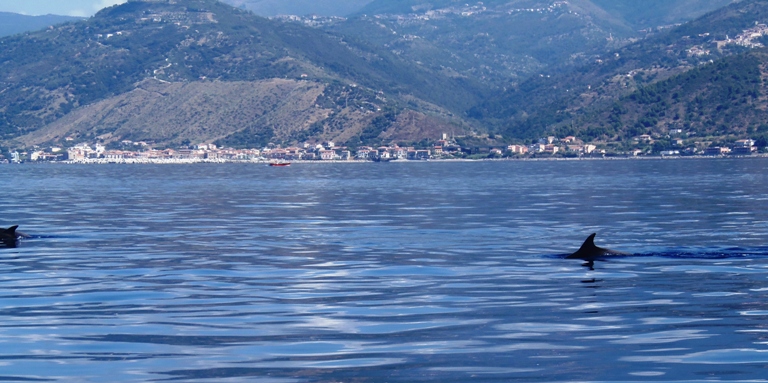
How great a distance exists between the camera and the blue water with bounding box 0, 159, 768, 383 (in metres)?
18.0

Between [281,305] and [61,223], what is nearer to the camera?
[281,305]

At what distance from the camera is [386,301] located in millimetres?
24609

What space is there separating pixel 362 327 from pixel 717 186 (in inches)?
2645

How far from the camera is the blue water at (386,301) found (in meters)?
18.0

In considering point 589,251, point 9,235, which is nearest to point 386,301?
point 589,251

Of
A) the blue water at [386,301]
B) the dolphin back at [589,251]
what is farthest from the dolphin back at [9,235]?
the dolphin back at [589,251]

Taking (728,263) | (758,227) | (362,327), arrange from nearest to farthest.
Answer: (362,327)
(728,263)
(758,227)

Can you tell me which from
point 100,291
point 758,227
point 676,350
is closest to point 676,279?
point 676,350

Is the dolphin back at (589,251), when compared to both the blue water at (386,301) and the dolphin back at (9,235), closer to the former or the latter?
the blue water at (386,301)

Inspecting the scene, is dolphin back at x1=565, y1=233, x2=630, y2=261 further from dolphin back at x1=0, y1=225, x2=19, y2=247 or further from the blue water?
dolphin back at x1=0, y1=225, x2=19, y2=247

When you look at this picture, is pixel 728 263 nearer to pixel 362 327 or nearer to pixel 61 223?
pixel 362 327

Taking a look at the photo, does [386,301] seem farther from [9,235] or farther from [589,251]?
[9,235]

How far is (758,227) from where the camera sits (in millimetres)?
43500

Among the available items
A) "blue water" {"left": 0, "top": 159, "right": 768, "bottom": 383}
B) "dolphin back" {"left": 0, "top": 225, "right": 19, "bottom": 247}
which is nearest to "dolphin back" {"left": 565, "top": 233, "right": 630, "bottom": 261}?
"blue water" {"left": 0, "top": 159, "right": 768, "bottom": 383}
